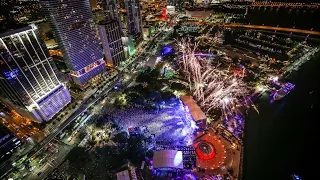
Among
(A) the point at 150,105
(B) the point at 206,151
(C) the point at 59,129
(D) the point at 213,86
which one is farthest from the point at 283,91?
(C) the point at 59,129

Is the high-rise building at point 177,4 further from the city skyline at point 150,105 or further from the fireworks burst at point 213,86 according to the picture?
the fireworks burst at point 213,86

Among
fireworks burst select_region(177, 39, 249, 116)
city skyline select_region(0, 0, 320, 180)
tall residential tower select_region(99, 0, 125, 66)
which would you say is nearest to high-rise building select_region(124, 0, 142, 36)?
city skyline select_region(0, 0, 320, 180)

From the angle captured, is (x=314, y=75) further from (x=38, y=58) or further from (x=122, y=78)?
(x=38, y=58)


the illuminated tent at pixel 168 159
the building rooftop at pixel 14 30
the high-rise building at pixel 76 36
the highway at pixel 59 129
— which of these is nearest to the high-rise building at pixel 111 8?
the high-rise building at pixel 76 36

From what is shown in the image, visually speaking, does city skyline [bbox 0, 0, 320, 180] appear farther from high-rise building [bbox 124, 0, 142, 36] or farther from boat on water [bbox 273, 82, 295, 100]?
high-rise building [bbox 124, 0, 142, 36]

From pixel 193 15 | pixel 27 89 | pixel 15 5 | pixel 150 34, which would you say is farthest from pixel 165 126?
pixel 15 5
